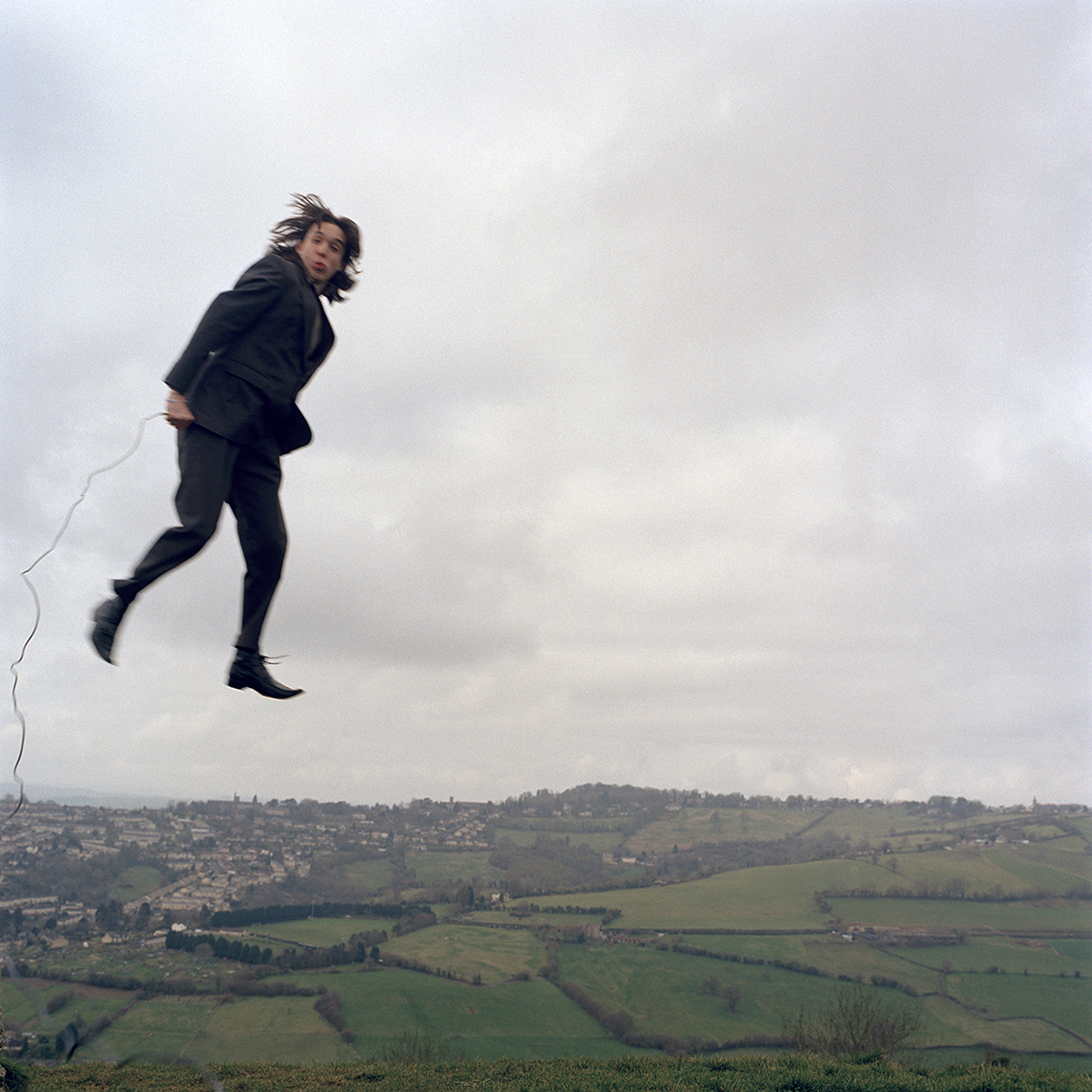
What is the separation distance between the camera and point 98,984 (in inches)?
467

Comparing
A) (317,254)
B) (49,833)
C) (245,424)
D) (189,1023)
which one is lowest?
(189,1023)

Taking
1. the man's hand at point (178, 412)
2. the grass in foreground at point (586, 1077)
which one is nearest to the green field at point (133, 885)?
the grass in foreground at point (586, 1077)

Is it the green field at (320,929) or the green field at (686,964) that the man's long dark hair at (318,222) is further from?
the green field at (320,929)

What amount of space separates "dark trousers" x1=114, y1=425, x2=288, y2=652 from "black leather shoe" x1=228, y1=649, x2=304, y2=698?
0.07 metres

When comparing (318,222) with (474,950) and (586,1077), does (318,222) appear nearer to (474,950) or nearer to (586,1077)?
(586,1077)

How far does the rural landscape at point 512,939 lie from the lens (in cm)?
1125

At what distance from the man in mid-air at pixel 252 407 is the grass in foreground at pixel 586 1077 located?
12.8 ft

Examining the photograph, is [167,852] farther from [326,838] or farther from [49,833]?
[326,838]

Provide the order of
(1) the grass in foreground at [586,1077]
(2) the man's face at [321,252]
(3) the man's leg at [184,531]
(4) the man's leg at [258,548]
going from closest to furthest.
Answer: (3) the man's leg at [184,531] < (4) the man's leg at [258,548] < (2) the man's face at [321,252] < (1) the grass in foreground at [586,1077]

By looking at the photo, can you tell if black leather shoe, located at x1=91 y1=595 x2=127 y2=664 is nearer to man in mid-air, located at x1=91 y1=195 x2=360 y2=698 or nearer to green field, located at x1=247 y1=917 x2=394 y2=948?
man in mid-air, located at x1=91 y1=195 x2=360 y2=698

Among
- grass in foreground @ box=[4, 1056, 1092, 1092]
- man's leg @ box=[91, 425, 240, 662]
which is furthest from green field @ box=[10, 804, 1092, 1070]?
man's leg @ box=[91, 425, 240, 662]

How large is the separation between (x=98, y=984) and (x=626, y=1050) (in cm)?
4184

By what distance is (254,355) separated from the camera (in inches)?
173

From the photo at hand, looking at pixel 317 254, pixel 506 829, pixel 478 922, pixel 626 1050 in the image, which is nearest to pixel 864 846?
pixel 506 829
